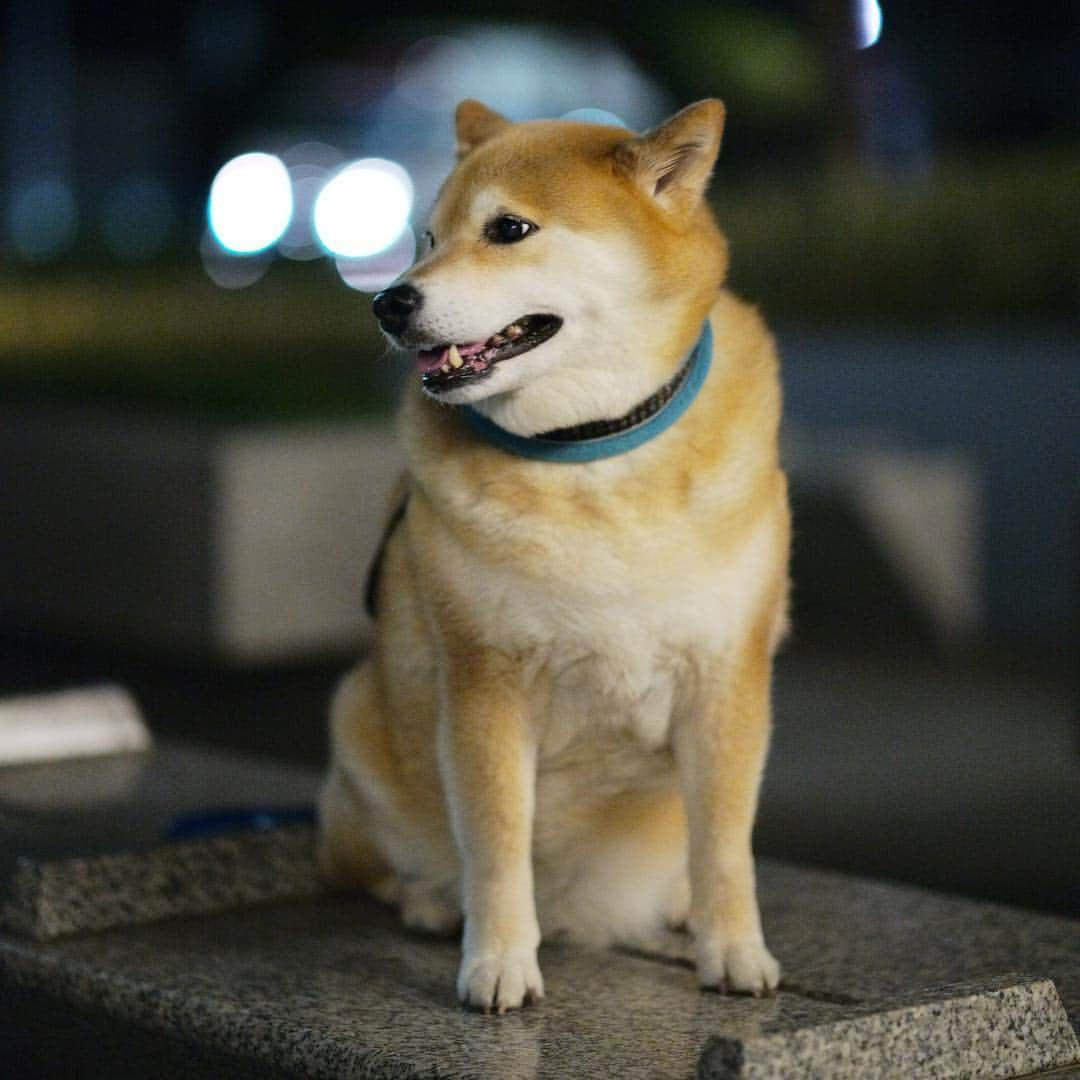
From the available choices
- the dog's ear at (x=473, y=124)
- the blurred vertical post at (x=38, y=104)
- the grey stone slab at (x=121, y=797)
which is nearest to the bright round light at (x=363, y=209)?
the blurred vertical post at (x=38, y=104)

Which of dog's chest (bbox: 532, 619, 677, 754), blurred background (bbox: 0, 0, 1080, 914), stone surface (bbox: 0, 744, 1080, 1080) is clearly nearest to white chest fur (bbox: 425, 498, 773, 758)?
dog's chest (bbox: 532, 619, 677, 754)

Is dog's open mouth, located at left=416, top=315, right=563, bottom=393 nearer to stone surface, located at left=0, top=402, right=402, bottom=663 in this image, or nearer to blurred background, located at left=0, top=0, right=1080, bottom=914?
blurred background, located at left=0, top=0, right=1080, bottom=914

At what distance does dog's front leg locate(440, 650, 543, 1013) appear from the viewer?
108 inches

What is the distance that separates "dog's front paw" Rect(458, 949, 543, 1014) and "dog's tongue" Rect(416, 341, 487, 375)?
880 millimetres

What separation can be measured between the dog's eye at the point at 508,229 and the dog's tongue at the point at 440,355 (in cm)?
16

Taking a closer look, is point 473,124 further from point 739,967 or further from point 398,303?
point 739,967

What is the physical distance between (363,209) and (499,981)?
1453 cm

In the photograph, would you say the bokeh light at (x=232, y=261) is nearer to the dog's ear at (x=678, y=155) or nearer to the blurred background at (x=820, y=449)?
the blurred background at (x=820, y=449)

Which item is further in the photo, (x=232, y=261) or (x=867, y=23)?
(x=232, y=261)

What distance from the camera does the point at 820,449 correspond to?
762 centimetres

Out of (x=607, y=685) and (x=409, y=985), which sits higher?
(x=607, y=685)

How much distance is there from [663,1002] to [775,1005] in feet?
0.57

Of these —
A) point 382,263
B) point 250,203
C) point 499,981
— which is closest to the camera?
point 499,981

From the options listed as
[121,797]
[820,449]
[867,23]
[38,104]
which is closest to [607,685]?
[121,797]
